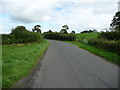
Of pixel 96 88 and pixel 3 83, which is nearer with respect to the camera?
pixel 96 88

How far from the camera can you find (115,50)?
14016 mm

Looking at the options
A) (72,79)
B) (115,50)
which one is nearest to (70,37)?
(115,50)

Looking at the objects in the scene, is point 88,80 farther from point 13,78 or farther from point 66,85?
point 13,78

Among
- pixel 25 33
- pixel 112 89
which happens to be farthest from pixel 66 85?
pixel 25 33

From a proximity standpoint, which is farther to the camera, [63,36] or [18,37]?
[63,36]

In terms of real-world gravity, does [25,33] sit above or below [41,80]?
above

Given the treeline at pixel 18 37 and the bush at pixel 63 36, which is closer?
the treeline at pixel 18 37

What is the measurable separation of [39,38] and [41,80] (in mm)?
28882

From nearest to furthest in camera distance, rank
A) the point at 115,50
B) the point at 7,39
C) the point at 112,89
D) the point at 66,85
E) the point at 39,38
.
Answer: the point at 112,89 < the point at 66,85 < the point at 115,50 < the point at 7,39 < the point at 39,38

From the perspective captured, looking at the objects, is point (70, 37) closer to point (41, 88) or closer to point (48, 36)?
point (48, 36)

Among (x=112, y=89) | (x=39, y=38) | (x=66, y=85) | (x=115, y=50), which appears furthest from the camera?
(x=39, y=38)

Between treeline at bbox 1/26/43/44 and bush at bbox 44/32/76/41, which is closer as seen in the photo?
treeline at bbox 1/26/43/44

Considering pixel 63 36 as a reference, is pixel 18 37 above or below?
below

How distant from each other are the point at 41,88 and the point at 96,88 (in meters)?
1.87
